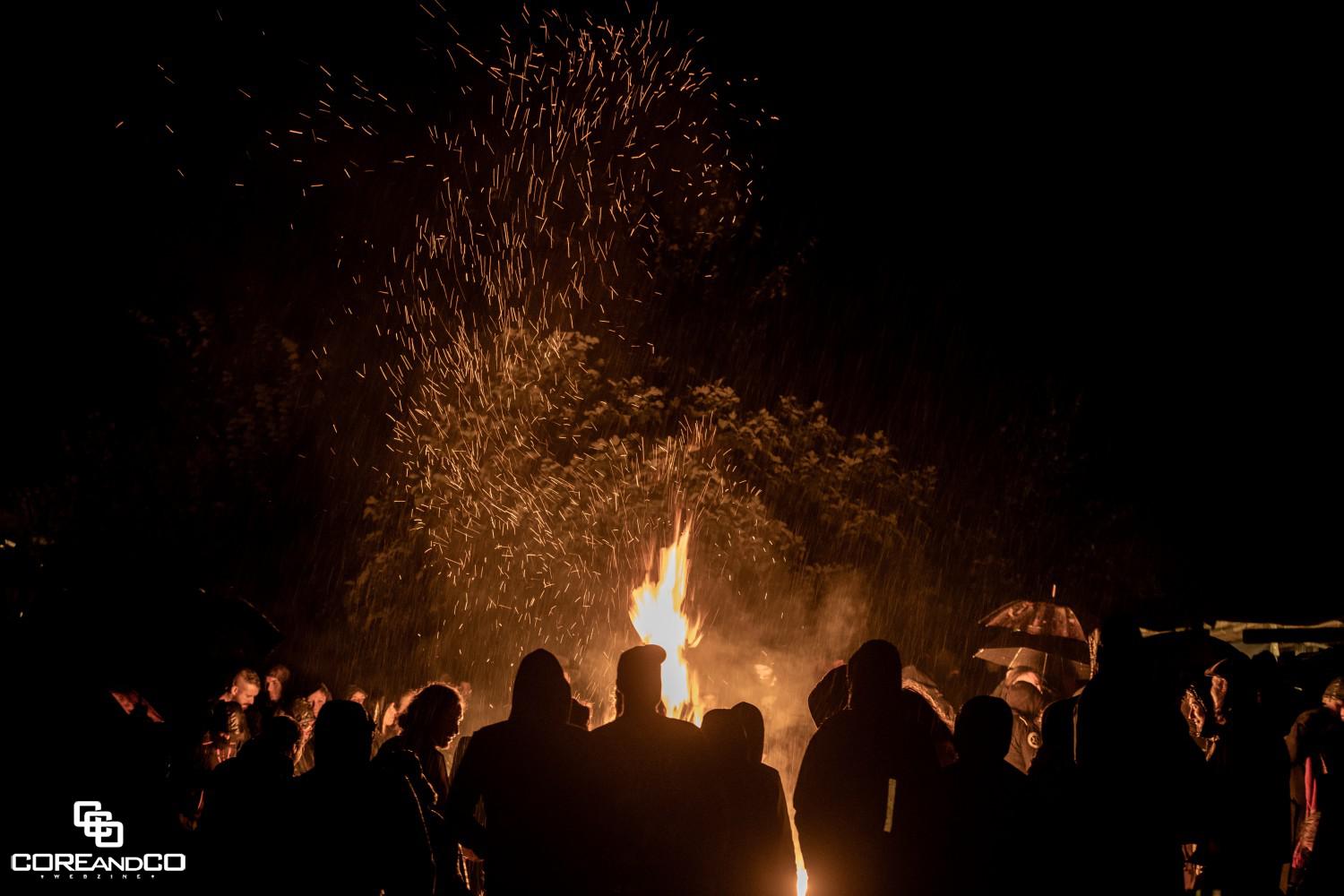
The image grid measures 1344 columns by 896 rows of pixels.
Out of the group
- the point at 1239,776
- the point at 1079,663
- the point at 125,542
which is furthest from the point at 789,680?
the point at 1239,776

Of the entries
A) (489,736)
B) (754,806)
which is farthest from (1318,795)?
(489,736)

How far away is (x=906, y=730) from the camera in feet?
15.6

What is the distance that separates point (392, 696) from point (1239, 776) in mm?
14822

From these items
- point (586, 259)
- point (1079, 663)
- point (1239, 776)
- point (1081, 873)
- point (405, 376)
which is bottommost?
point (1081, 873)

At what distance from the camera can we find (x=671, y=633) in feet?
40.9

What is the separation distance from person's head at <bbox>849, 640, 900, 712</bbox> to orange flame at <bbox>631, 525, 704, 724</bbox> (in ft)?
20.0

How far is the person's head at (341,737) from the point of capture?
443 centimetres

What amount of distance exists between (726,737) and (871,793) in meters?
0.76

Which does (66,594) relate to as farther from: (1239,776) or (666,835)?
(1239,776)

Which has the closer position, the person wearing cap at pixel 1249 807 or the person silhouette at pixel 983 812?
the person silhouette at pixel 983 812

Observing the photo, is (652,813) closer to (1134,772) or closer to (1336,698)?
(1134,772)

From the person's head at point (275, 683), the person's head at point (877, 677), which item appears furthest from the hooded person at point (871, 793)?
the person's head at point (275, 683)

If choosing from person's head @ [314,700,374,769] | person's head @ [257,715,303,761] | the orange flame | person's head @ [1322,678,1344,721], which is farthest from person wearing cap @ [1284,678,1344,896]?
the orange flame

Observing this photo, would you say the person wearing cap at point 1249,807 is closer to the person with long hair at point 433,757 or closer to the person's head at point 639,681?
the person's head at point 639,681
